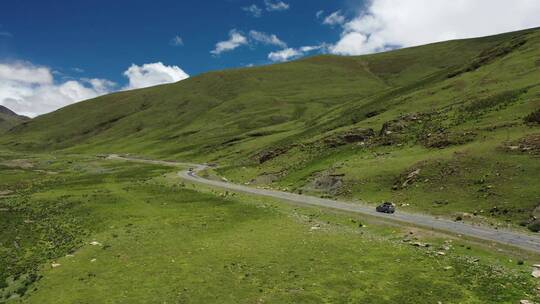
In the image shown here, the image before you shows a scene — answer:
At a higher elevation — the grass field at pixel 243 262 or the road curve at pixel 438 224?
the road curve at pixel 438 224

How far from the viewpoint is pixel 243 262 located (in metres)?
34.9

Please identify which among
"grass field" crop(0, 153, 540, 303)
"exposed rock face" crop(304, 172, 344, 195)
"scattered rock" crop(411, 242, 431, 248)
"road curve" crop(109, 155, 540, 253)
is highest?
"exposed rock face" crop(304, 172, 344, 195)

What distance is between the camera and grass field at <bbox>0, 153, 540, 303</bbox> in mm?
28266

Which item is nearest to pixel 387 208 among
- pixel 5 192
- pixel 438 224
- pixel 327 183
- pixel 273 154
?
pixel 438 224

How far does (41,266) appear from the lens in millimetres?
36125

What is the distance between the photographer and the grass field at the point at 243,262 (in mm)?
28266

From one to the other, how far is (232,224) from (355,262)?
821 inches

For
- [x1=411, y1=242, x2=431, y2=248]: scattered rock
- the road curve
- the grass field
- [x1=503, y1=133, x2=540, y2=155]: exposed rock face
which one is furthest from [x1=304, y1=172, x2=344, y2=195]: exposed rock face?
[x1=411, y1=242, x2=431, y2=248]: scattered rock

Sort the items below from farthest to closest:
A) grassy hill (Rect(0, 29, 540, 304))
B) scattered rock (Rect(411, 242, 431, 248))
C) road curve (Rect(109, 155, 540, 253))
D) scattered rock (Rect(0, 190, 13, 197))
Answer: scattered rock (Rect(0, 190, 13, 197)) < road curve (Rect(109, 155, 540, 253)) < scattered rock (Rect(411, 242, 431, 248)) < grassy hill (Rect(0, 29, 540, 304))

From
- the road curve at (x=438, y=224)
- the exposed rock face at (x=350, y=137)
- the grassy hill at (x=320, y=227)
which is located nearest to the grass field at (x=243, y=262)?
the grassy hill at (x=320, y=227)

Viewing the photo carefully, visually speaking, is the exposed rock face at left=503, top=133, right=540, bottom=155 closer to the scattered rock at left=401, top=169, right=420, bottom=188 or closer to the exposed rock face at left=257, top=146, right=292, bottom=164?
the scattered rock at left=401, top=169, right=420, bottom=188

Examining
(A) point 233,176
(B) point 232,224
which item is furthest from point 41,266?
(A) point 233,176

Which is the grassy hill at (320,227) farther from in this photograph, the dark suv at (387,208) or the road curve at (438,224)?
the dark suv at (387,208)

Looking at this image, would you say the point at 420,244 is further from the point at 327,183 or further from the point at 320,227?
the point at 327,183
